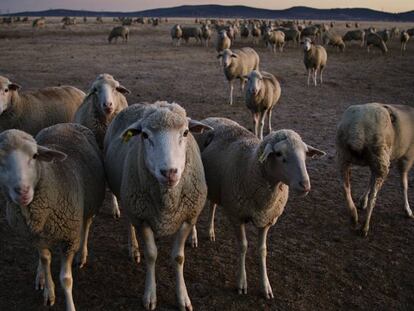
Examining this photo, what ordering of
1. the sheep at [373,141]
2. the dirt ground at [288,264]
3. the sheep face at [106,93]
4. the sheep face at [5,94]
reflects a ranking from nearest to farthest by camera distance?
the dirt ground at [288,264], the sheep at [373,141], the sheep face at [106,93], the sheep face at [5,94]

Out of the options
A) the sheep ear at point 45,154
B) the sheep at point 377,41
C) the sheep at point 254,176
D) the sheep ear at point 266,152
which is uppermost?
the sheep at point 377,41

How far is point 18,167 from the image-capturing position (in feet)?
9.30

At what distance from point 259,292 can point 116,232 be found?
1980 millimetres

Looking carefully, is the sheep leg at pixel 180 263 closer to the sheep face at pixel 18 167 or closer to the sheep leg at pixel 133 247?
the sheep leg at pixel 133 247

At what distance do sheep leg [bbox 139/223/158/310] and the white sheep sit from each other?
180 centimetres

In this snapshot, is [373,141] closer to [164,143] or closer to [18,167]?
[164,143]

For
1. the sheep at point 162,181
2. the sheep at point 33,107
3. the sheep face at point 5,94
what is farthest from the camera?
the sheep at point 33,107

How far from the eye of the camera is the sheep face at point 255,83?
28.8ft

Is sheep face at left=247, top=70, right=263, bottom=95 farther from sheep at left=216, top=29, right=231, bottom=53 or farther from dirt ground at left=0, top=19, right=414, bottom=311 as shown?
sheep at left=216, top=29, right=231, bottom=53

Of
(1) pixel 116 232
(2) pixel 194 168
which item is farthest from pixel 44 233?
(1) pixel 116 232

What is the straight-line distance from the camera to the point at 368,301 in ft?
12.7

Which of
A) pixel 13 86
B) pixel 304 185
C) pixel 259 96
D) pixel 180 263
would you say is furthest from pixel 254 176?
pixel 259 96

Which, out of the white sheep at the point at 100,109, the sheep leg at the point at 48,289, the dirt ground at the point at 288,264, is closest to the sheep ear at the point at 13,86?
the white sheep at the point at 100,109

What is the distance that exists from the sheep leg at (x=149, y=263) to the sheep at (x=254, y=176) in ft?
2.74
